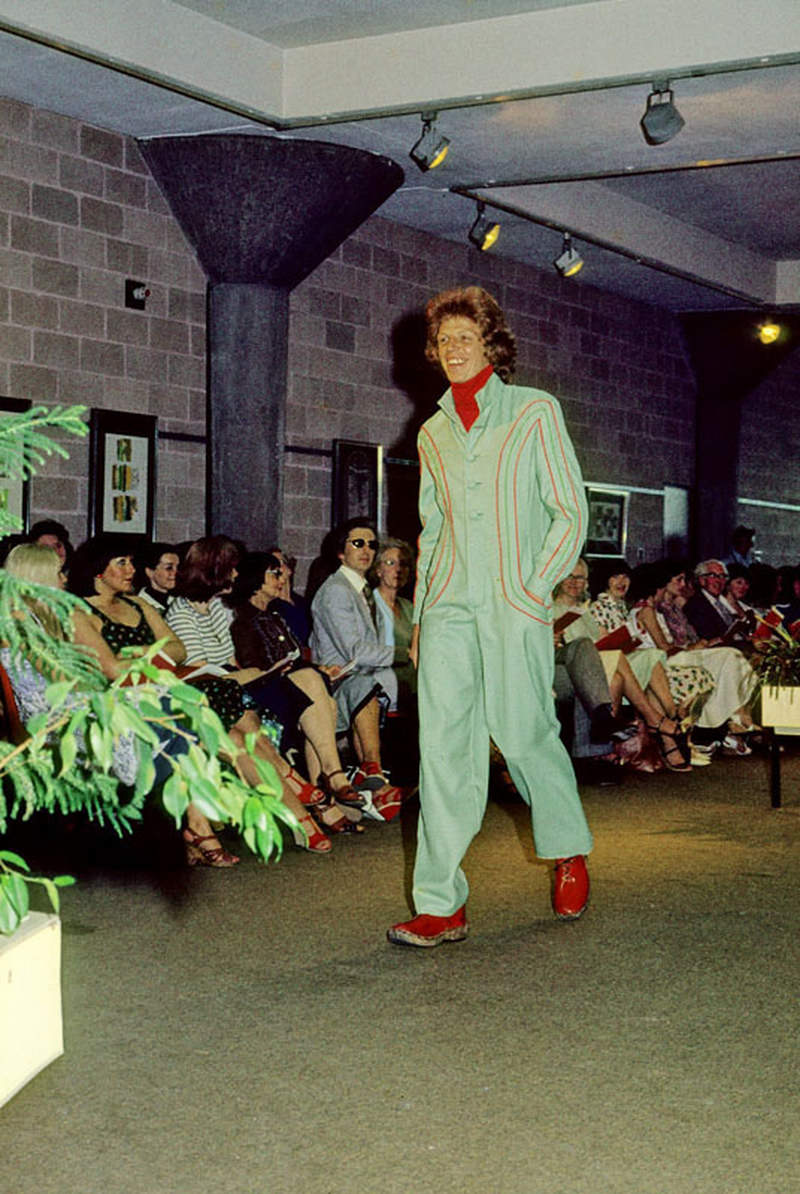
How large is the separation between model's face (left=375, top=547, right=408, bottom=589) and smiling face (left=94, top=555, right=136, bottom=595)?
1.79m

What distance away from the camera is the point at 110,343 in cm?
738

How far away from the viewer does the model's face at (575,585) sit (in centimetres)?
809

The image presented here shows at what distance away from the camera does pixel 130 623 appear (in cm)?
564

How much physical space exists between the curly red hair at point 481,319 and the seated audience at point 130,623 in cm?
178

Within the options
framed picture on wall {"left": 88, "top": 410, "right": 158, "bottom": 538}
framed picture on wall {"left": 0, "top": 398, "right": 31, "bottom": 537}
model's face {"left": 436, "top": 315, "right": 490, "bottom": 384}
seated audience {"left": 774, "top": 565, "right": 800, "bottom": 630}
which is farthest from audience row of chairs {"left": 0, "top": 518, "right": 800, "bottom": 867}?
seated audience {"left": 774, "top": 565, "right": 800, "bottom": 630}

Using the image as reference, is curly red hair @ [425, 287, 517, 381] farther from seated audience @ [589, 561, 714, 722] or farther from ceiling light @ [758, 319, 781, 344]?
ceiling light @ [758, 319, 781, 344]

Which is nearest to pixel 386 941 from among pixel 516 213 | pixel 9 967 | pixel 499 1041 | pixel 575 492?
pixel 499 1041

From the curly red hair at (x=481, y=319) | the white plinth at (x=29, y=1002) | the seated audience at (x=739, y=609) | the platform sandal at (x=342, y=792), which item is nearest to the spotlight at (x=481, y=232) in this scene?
the seated audience at (x=739, y=609)

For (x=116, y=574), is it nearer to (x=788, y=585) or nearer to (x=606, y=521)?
(x=606, y=521)

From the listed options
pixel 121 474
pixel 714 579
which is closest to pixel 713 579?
pixel 714 579

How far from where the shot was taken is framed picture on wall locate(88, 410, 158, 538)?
23.7 ft

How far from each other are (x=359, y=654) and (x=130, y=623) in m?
→ 1.32

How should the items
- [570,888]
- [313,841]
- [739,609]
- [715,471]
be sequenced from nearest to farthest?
[570,888], [313,841], [739,609], [715,471]

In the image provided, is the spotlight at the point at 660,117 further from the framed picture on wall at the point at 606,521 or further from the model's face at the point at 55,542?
the framed picture on wall at the point at 606,521
